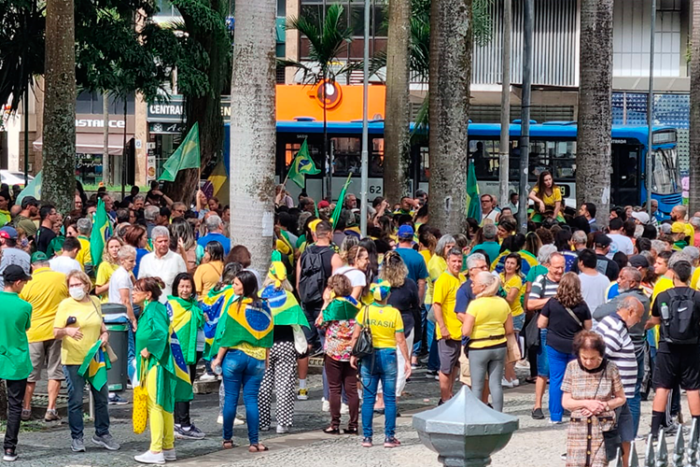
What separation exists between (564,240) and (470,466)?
30.5 feet

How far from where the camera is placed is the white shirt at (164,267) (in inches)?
523

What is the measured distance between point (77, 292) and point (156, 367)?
1.00m

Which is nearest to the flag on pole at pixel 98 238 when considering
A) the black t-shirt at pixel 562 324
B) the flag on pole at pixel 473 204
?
the black t-shirt at pixel 562 324

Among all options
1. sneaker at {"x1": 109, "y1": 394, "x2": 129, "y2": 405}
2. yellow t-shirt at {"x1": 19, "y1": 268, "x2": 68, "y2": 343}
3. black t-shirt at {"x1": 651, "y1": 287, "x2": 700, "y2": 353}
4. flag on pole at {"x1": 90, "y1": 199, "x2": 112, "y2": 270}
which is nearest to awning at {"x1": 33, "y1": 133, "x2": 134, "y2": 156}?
flag on pole at {"x1": 90, "y1": 199, "x2": 112, "y2": 270}

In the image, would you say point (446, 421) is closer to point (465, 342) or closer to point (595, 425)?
point (595, 425)

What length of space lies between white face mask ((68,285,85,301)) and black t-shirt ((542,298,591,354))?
420 centimetres

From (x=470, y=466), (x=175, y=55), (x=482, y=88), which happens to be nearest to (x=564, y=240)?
(x=470, y=466)

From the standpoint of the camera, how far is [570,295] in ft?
38.9

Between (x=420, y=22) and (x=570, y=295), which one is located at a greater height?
(x=420, y=22)

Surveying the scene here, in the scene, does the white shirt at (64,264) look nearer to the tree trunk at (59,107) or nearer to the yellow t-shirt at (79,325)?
the yellow t-shirt at (79,325)

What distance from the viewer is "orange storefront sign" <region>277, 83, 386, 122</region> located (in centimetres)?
3862

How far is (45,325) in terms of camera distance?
480 inches

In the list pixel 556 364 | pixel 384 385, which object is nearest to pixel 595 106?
pixel 556 364

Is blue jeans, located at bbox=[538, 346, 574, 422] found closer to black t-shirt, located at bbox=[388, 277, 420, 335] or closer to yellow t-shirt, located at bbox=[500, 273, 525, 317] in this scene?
yellow t-shirt, located at bbox=[500, 273, 525, 317]
